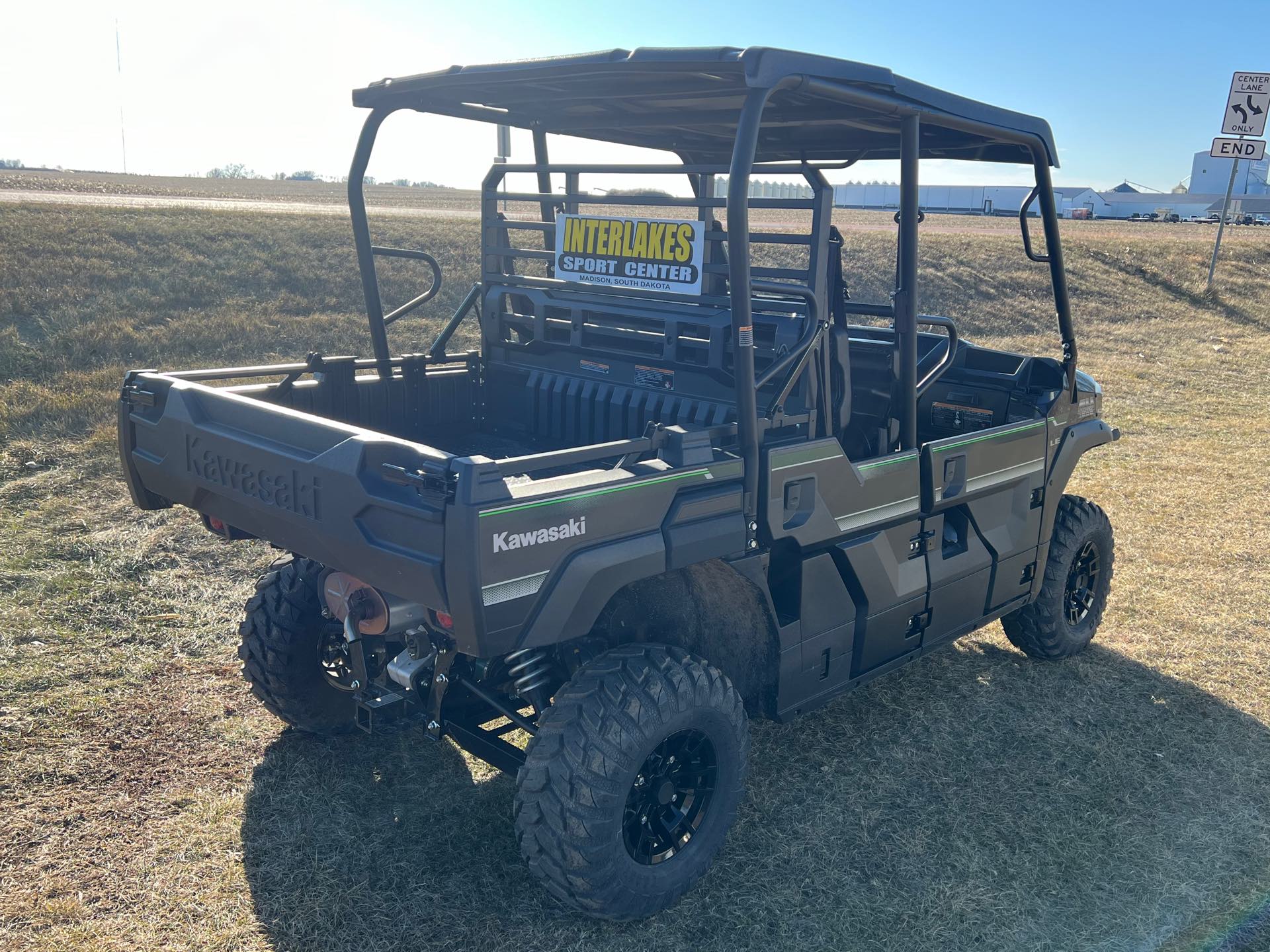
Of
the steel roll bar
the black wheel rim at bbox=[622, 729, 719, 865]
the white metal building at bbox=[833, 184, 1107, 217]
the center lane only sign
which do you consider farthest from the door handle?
the white metal building at bbox=[833, 184, 1107, 217]

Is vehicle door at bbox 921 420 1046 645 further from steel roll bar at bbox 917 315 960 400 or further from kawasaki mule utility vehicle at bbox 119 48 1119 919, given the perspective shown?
steel roll bar at bbox 917 315 960 400

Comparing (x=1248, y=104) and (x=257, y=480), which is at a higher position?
(x=1248, y=104)

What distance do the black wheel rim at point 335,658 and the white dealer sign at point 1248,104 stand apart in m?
15.5

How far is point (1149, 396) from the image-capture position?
11.7m

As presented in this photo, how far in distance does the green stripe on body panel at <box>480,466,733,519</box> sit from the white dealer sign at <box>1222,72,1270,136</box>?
15.1 metres

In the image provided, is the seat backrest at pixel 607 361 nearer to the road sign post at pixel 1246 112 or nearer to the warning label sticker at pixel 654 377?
the warning label sticker at pixel 654 377

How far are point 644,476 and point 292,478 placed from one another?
0.95 meters

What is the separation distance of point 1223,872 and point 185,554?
5.14 m

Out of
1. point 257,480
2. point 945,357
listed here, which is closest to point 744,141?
point 257,480

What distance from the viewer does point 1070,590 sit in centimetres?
493

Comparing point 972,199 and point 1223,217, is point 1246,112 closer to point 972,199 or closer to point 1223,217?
point 1223,217

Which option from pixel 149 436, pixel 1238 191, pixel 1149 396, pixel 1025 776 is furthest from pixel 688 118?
pixel 1238 191

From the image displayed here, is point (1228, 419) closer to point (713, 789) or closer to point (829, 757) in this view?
point (829, 757)

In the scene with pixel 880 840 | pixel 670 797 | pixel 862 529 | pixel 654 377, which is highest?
pixel 654 377
